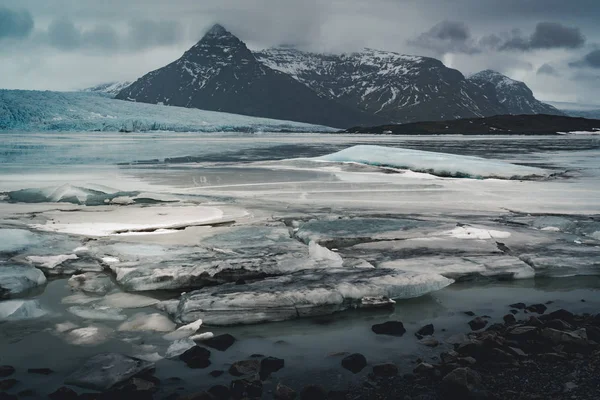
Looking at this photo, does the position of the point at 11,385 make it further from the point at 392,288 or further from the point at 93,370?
the point at 392,288

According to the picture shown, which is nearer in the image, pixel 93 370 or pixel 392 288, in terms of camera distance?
pixel 93 370

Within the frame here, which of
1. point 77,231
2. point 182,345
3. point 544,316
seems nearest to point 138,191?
point 77,231

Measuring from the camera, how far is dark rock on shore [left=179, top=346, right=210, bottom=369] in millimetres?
3092

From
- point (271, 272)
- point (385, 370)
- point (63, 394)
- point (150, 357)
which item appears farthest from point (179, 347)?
point (271, 272)

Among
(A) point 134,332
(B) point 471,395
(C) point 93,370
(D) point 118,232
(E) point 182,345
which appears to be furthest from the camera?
(D) point 118,232

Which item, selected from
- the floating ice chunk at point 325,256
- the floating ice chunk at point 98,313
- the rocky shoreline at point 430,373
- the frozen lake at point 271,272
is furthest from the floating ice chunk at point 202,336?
the floating ice chunk at point 325,256

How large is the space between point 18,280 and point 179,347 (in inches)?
75.2

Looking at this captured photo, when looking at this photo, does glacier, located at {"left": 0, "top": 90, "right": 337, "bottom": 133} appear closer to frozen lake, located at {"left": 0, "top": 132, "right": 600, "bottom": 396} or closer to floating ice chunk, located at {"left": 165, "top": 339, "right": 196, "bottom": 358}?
frozen lake, located at {"left": 0, "top": 132, "right": 600, "bottom": 396}

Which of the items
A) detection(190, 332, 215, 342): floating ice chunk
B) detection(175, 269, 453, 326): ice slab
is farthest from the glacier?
detection(190, 332, 215, 342): floating ice chunk

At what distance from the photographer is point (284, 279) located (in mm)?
4348

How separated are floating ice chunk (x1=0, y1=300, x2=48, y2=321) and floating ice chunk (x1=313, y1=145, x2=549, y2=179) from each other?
12.3m

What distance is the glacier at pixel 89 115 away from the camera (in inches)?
1839

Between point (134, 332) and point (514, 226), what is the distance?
5119 millimetres

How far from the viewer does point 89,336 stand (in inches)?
137
